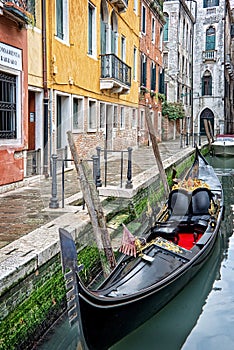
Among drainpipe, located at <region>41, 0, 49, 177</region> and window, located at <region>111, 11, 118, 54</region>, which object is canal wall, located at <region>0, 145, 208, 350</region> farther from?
window, located at <region>111, 11, 118, 54</region>

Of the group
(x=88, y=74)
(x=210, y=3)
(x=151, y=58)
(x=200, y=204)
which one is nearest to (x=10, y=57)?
(x=200, y=204)

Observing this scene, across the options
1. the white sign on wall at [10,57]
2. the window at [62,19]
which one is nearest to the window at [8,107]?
the white sign on wall at [10,57]

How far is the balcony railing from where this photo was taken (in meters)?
6.26

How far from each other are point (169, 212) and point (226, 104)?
2623 cm

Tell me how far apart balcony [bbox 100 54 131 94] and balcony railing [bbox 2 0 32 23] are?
432 cm

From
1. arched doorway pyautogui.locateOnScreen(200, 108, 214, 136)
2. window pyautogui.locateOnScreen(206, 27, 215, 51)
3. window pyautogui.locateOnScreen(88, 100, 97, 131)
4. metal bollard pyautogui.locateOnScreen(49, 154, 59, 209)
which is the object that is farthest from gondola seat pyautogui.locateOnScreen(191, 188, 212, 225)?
window pyautogui.locateOnScreen(206, 27, 215, 51)

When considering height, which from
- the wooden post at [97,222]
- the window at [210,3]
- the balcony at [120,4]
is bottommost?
the wooden post at [97,222]

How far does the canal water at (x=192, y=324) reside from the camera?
3.80m

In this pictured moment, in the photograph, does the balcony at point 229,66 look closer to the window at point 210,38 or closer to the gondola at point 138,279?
the window at point 210,38

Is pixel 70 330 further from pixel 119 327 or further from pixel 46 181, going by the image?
pixel 46 181

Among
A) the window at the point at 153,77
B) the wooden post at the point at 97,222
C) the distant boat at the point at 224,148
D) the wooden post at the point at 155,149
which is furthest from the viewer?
the distant boat at the point at 224,148

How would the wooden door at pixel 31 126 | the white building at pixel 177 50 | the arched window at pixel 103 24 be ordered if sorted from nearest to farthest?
the wooden door at pixel 31 126 < the arched window at pixel 103 24 < the white building at pixel 177 50

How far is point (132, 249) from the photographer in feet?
13.9

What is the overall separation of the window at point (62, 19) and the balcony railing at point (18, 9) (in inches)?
62.4
